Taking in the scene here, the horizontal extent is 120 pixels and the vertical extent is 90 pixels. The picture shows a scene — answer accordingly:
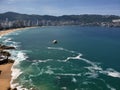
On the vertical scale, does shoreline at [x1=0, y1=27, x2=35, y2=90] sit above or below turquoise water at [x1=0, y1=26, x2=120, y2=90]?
below

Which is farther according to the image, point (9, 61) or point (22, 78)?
point (9, 61)

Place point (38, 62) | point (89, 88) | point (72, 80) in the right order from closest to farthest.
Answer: point (89, 88), point (72, 80), point (38, 62)

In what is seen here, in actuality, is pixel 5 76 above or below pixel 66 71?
below

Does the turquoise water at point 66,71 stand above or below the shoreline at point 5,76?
above

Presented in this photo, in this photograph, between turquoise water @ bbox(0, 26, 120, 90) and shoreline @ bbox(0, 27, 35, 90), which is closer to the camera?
shoreline @ bbox(0, 27, 35, 90)

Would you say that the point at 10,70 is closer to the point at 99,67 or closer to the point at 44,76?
the point at 44,76

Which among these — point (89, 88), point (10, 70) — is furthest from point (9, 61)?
point (89, 88)

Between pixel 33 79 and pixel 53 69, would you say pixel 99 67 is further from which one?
pixel 33 79

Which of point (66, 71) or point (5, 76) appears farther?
point (66, 71)

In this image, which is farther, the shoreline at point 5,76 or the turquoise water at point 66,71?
the turquoise water at point 66,71

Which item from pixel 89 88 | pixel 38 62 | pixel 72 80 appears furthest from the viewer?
pixel 38 62
